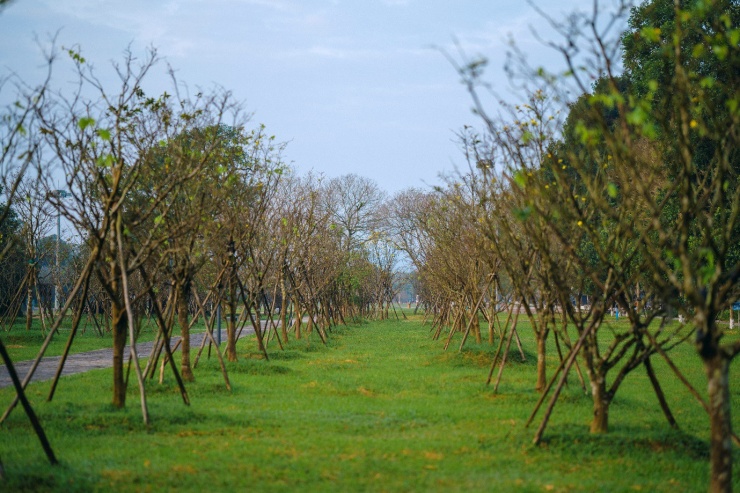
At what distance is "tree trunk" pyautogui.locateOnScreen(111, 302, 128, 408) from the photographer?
11312 mm

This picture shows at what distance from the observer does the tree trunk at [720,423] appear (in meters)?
6.18

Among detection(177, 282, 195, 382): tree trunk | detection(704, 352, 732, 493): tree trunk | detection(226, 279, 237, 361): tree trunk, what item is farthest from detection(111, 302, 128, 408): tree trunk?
detection(704, 352, 732, 493): tree trunk

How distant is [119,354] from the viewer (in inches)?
455

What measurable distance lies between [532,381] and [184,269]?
24.3 feet

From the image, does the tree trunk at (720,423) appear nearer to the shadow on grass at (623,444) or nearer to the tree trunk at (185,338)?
the shadow on grass at (623,444)

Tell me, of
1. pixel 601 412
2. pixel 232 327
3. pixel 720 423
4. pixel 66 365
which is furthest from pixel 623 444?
pixel 66 365

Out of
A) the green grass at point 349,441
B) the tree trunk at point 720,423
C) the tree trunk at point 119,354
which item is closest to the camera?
the tree trunk at point 720,423

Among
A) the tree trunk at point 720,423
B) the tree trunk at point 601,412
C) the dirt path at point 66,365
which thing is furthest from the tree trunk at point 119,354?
the tree trunk at point 720,423

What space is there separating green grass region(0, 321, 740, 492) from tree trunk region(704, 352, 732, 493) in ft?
4.05

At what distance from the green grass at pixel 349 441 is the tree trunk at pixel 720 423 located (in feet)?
4.05

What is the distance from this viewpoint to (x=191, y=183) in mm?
15000

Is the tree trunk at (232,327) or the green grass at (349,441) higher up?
the tree trunk at (232,327)

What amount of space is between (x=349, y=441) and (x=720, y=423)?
4472mm

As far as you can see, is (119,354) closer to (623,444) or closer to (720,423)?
(623,444)
